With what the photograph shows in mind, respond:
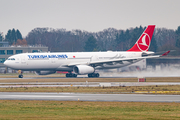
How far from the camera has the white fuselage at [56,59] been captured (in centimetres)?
6216

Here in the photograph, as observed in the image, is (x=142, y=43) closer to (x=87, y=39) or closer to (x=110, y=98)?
(x=110, y=98)

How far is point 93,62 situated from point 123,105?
4001 cm

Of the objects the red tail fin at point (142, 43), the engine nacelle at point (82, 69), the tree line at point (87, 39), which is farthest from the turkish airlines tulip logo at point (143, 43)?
the tree line at point (87, 39)

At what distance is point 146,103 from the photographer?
25.5 metres

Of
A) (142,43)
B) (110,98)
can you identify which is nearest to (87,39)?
(142,43)

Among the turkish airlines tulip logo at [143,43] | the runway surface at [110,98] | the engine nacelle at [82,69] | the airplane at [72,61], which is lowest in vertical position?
the runway surface at [110,98]

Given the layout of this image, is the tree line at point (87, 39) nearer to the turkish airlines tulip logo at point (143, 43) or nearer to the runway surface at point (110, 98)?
the turkish airlines tulip logo at point (143, 43)

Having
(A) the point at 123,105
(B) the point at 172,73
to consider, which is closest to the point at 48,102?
(A) the point at 123,105

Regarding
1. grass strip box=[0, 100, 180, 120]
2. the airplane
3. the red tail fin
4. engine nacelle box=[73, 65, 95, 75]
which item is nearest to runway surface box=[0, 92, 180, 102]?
grass strip box=[0, 100, 180, 120]

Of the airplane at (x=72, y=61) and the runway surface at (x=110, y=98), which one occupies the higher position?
the airplane at (x=72, y=61)

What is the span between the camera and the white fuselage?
62.2 meters

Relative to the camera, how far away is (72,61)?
214 ft

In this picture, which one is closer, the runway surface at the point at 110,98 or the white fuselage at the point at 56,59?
the runway surface at the point at 110,98

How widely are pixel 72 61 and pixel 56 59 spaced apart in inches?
134
